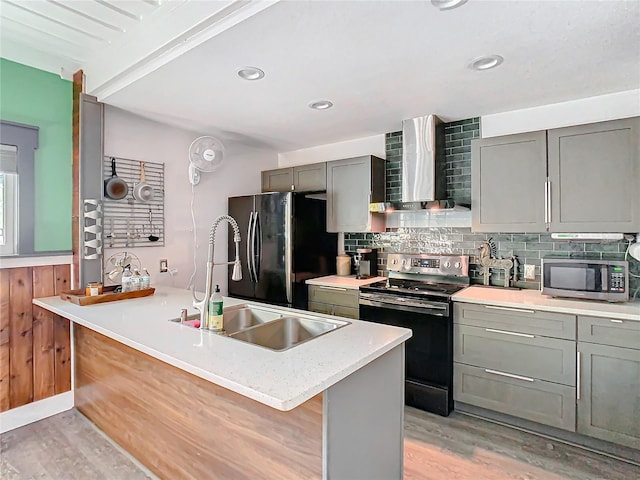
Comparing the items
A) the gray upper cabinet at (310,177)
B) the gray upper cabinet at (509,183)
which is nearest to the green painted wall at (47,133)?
the gray upper cabinet at (310,177)

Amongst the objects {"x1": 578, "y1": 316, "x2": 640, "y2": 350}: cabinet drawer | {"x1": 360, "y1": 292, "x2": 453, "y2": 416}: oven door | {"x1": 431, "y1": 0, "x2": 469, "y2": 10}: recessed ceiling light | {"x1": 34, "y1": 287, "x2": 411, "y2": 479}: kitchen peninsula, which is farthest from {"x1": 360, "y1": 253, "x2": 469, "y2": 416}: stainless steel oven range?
{"x1": 431, "y1": 0, "x2": 469, "y2": 10}: recessed ceiling light

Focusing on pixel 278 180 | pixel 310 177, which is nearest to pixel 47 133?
pixel 278 180

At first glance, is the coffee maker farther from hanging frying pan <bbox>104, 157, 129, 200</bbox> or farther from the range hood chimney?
hanging frying pan <bbox>104, 157, 129, 200</bbox>

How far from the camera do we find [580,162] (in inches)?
96.1

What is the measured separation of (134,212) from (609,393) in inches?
144

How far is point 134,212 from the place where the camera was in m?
3.06

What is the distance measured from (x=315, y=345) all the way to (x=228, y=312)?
0.80m

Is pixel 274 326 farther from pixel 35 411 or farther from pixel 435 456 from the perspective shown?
pixel 35 411

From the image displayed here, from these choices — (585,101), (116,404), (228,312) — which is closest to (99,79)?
(228,312)

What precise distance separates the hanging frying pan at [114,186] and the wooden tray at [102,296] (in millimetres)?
732

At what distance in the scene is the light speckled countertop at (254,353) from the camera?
114cm

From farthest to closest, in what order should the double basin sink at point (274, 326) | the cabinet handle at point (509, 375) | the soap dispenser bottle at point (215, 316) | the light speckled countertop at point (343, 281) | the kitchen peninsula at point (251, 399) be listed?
1. the light speckled countertop at point (343, 281)
2. the cabinet handle at point (509, 375)
3. the double basin sink at point (274, 326)
4. the soap dispenser bottle at point (215, 316)
5. the kitchen peninsula at point (251, 399)

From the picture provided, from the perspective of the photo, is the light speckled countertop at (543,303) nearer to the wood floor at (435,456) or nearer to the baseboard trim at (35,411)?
the wood floor at (435,456)

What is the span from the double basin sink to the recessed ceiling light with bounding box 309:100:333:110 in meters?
1.60
